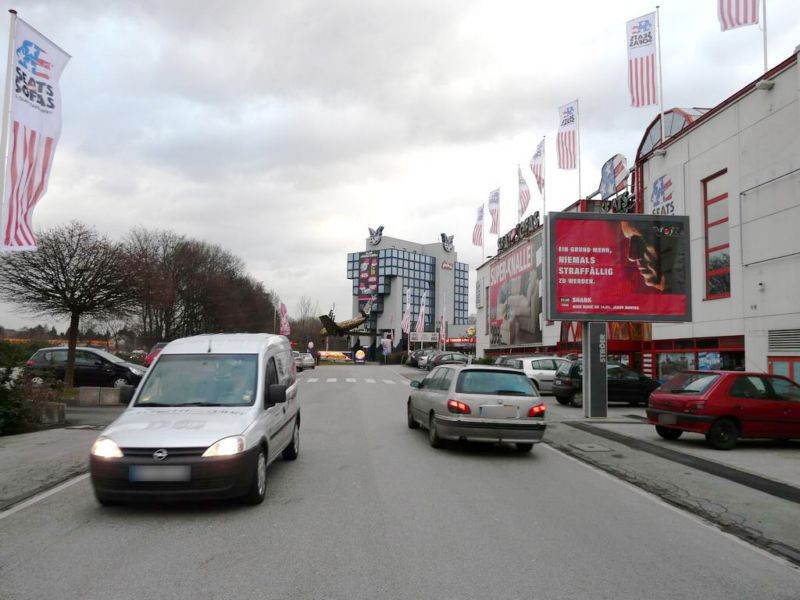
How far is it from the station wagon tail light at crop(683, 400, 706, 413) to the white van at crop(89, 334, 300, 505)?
25.2 ft

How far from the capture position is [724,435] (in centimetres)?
1189

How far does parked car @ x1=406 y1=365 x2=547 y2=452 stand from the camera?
1041 centimetres

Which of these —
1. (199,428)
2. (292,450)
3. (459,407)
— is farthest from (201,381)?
(459,407)

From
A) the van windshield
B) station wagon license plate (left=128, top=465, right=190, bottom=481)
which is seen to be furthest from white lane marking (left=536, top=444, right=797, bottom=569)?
station wagon license plate (left=128, top=465, right=190, bottom=481)

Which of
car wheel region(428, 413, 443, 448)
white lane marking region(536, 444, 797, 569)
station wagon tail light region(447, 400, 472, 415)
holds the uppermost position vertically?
station wagon tail light region(447, 400, 472, 415)

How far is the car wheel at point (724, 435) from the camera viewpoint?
1182 cm

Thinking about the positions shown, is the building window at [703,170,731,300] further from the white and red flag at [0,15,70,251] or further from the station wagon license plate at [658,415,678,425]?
the white and red flag at [0,15,70,251]

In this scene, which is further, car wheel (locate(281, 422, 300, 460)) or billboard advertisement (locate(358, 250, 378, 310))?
billboard advertisement (locate(358, 250, 378, 310))

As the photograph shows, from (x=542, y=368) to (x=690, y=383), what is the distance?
42.9 feet

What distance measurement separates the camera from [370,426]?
14.1m

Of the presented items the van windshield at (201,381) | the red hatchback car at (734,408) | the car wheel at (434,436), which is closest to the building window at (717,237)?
the red hatchback car at (734,408)

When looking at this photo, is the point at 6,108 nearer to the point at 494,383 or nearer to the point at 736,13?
the point at 494,383

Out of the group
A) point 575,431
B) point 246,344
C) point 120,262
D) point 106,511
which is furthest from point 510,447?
point 120,262

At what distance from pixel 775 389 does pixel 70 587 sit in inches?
484
